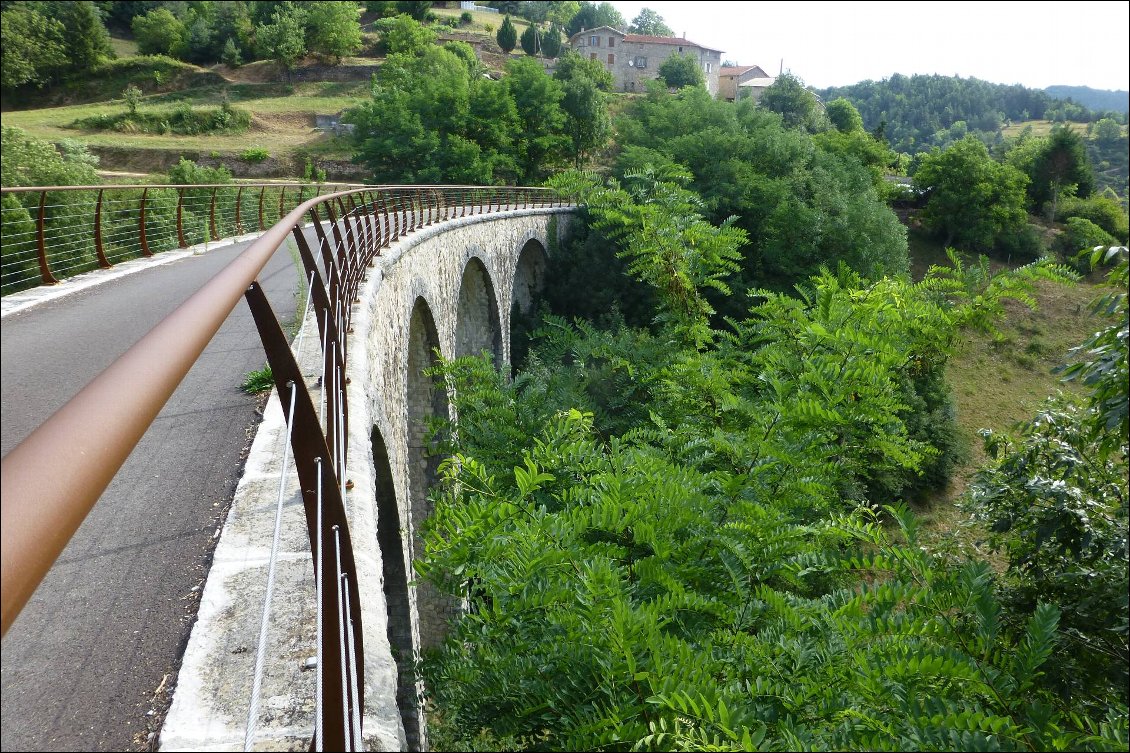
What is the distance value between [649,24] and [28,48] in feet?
245

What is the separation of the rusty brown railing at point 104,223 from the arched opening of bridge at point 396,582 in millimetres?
3584

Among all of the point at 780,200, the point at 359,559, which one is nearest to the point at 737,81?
the point at 780,200

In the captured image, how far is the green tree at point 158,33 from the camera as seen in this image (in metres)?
57.0

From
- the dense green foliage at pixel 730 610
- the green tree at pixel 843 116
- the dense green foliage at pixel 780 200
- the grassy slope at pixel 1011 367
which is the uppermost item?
the green tree at pixel 843 116

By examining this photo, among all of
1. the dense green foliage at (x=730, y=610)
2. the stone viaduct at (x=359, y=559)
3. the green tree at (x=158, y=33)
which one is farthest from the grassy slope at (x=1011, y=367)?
the green tree at (x=158, y=33)

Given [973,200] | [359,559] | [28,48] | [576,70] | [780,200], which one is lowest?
[359,559]

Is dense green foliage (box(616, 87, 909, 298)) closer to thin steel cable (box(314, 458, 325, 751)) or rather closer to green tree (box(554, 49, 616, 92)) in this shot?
green tree (box(554, 49, 616, 92))

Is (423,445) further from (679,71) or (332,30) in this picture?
(679,71)

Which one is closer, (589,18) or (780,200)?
(780,200)

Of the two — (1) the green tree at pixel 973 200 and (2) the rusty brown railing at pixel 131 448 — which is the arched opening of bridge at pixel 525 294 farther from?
(1) the green tree at pixel 973 200

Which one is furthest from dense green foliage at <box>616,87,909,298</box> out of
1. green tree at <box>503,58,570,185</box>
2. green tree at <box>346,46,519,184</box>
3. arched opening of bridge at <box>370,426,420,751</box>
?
arched opening of bridge at <box>370,426,420,751</box>

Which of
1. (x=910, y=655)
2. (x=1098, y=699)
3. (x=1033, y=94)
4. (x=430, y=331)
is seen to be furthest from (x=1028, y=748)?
(x=1033, y=94)

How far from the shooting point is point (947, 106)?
456 feet

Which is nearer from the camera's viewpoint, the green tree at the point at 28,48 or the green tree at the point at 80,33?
the green tree at the point at 28,48
